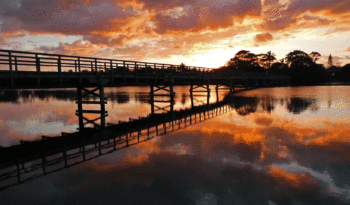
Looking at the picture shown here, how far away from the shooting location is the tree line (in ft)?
286

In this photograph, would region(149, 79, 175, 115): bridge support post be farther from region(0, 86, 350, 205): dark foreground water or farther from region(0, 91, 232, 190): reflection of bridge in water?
region(0, 86, 350, 205): dark foreground water

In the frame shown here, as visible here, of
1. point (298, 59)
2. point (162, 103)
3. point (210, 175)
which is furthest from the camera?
point (298, 59)

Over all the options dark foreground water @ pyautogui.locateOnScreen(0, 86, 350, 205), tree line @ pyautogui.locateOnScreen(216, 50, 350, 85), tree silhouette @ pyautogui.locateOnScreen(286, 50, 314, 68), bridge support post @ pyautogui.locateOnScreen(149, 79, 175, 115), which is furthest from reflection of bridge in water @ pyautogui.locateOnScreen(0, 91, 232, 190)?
tree silhouette @ pyautogui.locateOnScreen(286, 50, 314, 68)

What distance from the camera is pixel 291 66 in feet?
344

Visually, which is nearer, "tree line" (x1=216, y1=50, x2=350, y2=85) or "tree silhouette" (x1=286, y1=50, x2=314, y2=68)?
"tree line" (x1=216, y1=50, x2=350, y2=85)

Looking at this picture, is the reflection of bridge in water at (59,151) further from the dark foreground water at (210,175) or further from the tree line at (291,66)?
the tree line at (291,66)

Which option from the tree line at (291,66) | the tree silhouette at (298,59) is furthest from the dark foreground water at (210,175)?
the tree silhouette at (298,59)

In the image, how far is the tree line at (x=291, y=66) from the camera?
8719 centimetres

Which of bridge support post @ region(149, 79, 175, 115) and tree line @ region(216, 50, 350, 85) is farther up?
tree line @ region(216, 50, 350, 85)

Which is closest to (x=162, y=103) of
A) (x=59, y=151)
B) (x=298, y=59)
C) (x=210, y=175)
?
(x=59, y=151)

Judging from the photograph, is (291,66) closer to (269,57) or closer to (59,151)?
(269,57)

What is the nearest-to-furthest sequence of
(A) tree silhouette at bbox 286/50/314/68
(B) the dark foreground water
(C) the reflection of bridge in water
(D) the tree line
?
1. (B) the dark foreground water
2. (C) the reflection of bridge in water
3. (D) the tree line
4. (A) tree silhouette at bbox 286/50/314/68

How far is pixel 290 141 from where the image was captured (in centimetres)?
838

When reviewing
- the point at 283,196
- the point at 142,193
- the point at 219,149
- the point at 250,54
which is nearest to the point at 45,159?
the point at 142,193
